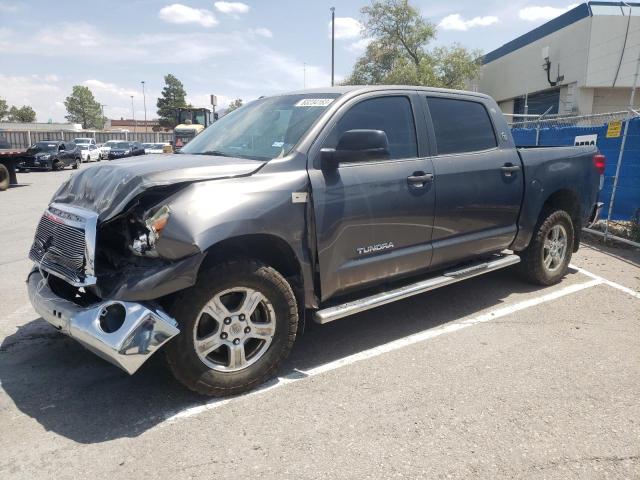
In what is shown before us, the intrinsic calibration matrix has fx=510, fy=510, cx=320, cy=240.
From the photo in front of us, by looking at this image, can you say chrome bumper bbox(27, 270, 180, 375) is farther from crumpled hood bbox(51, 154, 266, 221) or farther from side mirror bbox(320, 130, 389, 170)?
side mirror bbox(320, 130, 389, 170)

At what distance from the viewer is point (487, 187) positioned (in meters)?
4.50

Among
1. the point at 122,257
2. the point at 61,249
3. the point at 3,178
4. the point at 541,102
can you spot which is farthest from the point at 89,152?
the point at 122,257

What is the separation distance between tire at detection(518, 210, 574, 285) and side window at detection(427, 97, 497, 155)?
1.11 m

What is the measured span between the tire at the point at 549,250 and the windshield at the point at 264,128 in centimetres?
276

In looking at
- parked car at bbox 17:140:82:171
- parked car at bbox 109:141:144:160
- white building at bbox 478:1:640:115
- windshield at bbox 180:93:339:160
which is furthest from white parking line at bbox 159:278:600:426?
parked car at bbox 109:141:144:160

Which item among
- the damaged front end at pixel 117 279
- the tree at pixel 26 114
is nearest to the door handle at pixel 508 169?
the damaged front end at pixel 117 279

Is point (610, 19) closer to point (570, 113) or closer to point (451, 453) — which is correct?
point (570, 113)

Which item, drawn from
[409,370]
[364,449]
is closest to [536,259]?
[409,370]

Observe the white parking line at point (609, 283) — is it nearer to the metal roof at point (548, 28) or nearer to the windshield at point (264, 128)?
the windshield at point (264, 128)

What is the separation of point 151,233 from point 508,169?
3.30 m

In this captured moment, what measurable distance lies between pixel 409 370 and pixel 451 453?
3.10 feet

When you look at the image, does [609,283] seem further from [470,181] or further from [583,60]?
[583,60]

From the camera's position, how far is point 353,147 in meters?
3.34

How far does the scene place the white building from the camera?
72.9 feet
